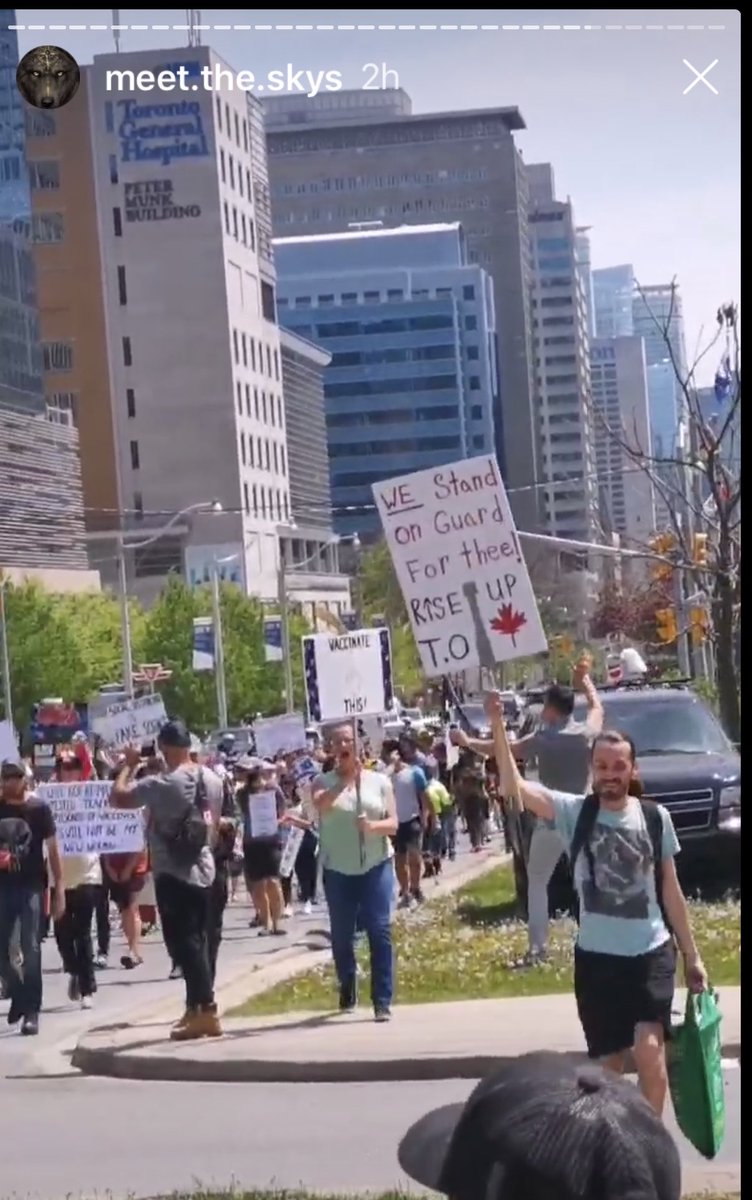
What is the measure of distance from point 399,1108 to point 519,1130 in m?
6.06

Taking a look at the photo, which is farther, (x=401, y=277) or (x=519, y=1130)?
(x=401, y=277)

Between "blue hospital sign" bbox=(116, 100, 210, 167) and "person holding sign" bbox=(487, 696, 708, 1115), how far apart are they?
2429 millimetres

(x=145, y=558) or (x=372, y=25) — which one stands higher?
(x=372, y=25)

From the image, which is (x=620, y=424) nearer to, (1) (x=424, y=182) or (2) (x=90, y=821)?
(1) (x=424, y=182)

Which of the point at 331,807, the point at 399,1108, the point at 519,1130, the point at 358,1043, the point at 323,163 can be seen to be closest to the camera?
the point at 519,1130

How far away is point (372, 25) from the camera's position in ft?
15.6

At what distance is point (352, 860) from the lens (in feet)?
35.9

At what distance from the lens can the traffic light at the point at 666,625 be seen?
14.5 metres

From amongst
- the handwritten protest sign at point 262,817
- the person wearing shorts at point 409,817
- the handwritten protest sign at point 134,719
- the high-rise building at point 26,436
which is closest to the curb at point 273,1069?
the handwritten protest sign at point 134,719

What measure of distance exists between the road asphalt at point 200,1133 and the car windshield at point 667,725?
391 cm

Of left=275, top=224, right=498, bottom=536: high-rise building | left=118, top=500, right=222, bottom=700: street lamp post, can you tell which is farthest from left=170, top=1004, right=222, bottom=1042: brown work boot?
left=275, top=224, right=498, bottom=536: high-rise building

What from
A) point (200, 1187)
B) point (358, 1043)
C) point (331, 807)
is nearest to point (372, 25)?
point (200, 1187)

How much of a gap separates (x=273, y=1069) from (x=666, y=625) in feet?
23.8

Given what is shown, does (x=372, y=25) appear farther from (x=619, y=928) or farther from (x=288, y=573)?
(x=619, y=928)
